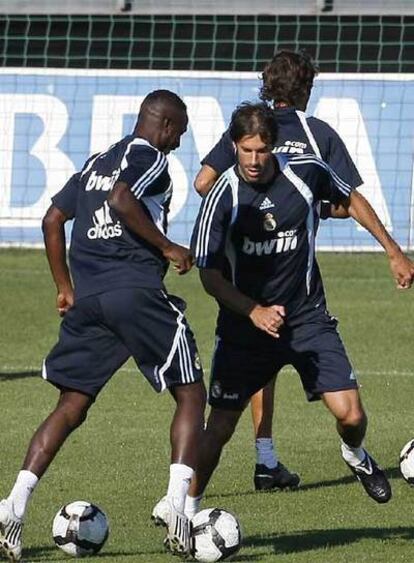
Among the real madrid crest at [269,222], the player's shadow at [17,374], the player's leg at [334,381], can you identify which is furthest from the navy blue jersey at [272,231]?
the player's shadow at [17,374]

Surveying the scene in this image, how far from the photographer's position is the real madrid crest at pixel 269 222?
25.1 ft

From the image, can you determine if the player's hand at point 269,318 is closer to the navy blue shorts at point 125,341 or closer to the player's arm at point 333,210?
the navy blue shorts at point 125,341

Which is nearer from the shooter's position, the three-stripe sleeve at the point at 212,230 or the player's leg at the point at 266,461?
the three-stripe sleeve at the point at 212,230

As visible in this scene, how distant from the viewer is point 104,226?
23.9ft

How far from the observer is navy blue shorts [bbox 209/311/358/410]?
7871 mm

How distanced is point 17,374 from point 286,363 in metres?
5.33

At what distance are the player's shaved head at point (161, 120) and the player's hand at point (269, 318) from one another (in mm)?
841

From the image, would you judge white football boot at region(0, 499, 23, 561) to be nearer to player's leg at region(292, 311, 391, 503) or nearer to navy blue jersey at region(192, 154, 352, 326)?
navy blue jersey at region(192, 154, 352, 326)

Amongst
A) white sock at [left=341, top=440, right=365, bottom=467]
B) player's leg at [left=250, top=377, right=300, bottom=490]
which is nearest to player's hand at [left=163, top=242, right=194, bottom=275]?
white sock at [left=341, top=440, right=365, bottom=467]

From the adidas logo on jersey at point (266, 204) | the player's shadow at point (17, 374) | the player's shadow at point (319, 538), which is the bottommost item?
the player's shadow at point (17, 374)

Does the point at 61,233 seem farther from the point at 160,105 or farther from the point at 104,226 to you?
the point at 160,105

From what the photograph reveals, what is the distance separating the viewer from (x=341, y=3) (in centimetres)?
2184

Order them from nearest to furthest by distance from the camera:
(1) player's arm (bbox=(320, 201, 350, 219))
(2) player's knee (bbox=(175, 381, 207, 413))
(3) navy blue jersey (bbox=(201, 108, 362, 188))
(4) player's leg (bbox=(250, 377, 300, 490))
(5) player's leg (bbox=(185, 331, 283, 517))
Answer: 1. (2) player's knee (bbox=(175, 381, 207, 413))
2. (5) player's leg (bbox=(185, 331, 283, 517))
3. (1) player's arm (bbox=(320, 201, 350, 219))
4. (3) navy blue jersey (bbox=(201, 108, 362, 188))
5. (4) player's leg (bbox=(250, 377, 300, 490))

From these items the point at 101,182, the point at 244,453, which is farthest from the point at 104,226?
the point at 244,453
